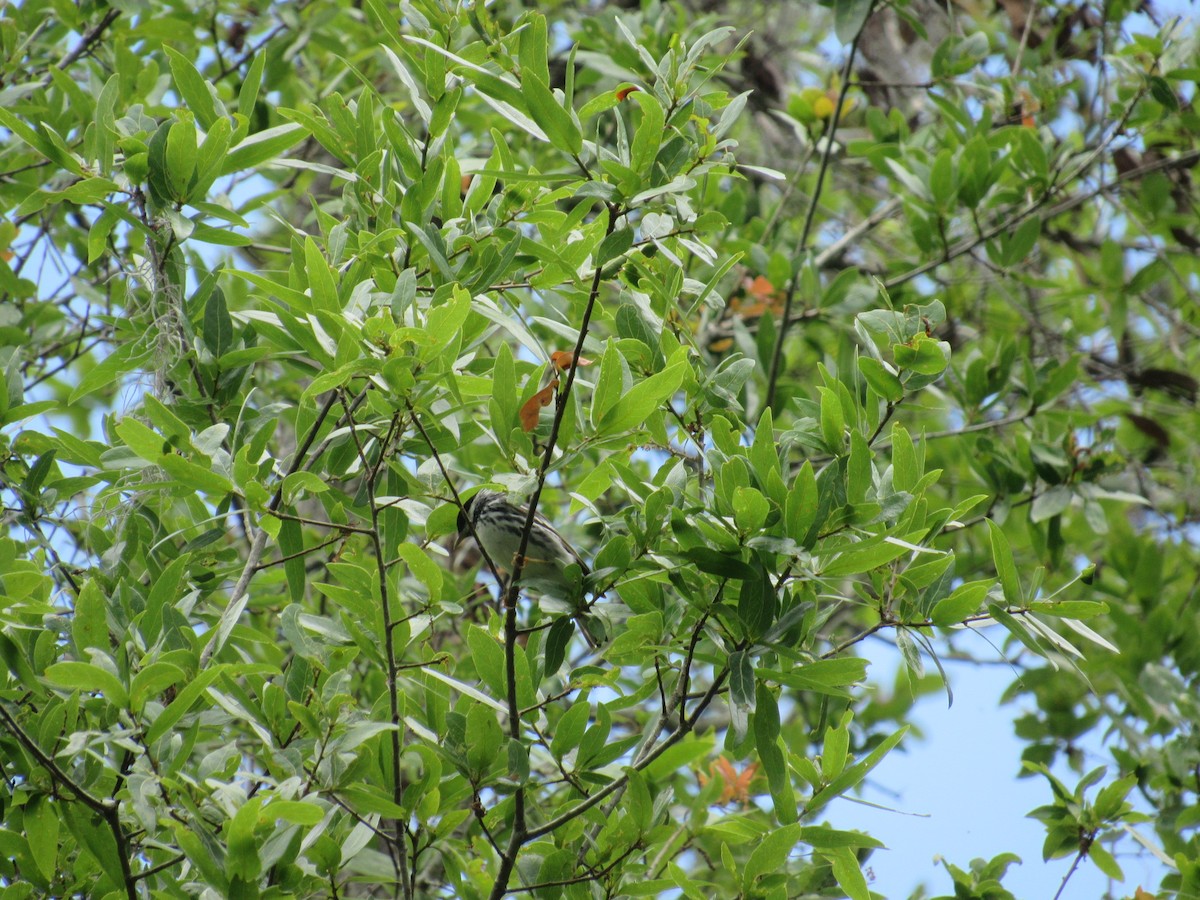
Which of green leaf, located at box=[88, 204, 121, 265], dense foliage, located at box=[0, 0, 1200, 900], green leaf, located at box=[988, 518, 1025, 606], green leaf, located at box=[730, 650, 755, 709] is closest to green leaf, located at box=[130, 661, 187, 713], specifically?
dense foliage, located at box=[0, 0, 1200, 900]

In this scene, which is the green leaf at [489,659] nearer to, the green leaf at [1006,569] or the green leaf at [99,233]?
the green leaf at [1006,569]

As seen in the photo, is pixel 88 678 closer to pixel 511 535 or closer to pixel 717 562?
pixel 717 562

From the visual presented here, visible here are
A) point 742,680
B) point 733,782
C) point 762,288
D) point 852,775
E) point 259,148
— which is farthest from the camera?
point 762,288

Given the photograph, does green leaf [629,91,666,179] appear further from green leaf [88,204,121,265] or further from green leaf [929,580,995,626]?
green leaf [88,204,121,265]

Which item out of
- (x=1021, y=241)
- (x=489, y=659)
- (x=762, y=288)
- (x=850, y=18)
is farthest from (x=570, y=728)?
(x=1021, y=241)

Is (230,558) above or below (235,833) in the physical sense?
above

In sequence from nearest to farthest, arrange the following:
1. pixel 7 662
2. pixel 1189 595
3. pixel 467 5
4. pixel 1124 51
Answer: pixel 7 662 → pixel 467 5 → pixel 1124 51 → pixel 1189 595

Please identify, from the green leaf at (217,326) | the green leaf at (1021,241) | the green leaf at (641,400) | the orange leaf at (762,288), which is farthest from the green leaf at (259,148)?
the green leaf at (1021,241)

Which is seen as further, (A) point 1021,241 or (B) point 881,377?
(A) point 1021,241

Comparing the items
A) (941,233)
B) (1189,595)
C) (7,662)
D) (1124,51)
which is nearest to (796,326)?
(941,233)

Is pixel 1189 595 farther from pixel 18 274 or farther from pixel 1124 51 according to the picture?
pixel 18 274

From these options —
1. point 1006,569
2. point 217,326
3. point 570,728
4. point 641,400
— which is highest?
point 217,326

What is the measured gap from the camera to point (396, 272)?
2.62m

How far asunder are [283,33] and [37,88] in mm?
1379
